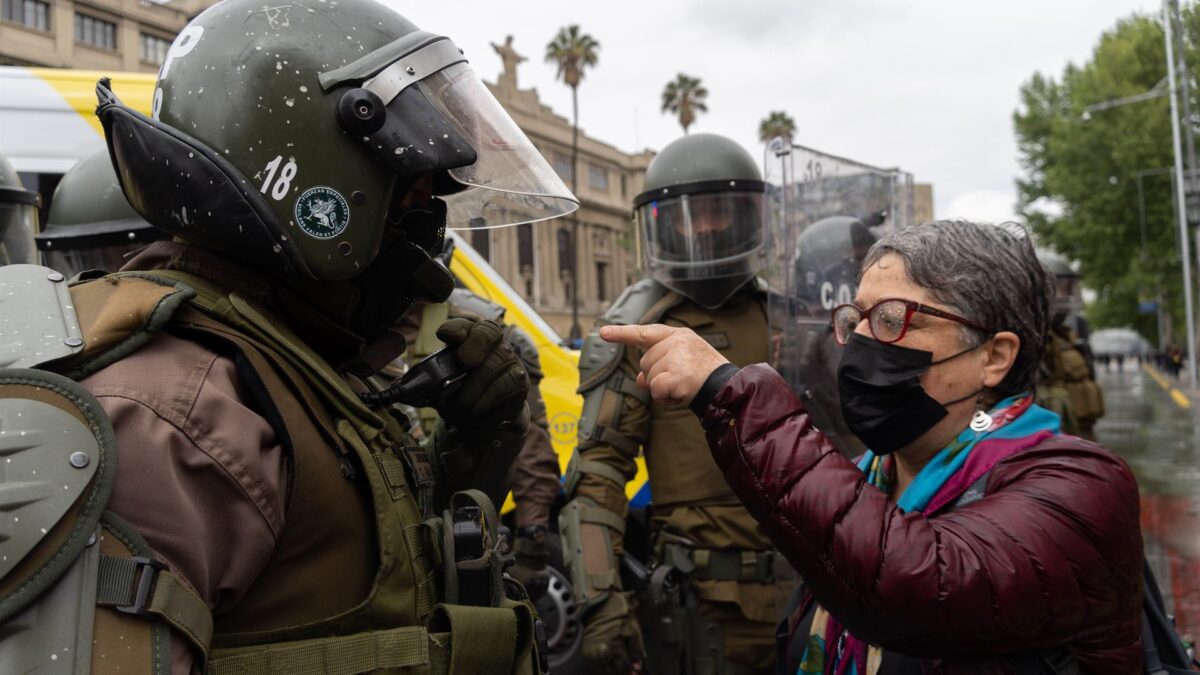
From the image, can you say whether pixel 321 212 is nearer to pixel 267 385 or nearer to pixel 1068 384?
pixel 267 385

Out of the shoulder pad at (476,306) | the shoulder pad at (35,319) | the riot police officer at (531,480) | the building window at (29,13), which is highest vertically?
the building window at (29,13)

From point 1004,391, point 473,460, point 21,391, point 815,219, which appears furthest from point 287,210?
point 815,219

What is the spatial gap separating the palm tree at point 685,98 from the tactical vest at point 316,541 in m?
41.7

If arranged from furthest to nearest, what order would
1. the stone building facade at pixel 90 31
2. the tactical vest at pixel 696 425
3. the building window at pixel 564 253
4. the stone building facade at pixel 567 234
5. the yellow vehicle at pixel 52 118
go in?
the building window at pixel 564 253
the stone building facade at pixel 567 234
the stone building facade at pixel 90 31
the yellow vehicle at pixel 52 118
the tactical vest at pixel 696 425

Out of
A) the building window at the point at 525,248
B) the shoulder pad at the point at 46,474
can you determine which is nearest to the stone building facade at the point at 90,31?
the shoulder pad at the point at 46,474

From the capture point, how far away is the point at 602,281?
49250 millimetres

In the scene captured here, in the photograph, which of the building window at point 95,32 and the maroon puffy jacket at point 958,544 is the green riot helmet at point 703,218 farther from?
the building window at point 95,32

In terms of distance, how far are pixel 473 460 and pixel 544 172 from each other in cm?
67

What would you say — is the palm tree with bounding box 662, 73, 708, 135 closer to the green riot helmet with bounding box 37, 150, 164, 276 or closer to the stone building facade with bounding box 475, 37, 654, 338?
the stone building facade with bounding box 475, 37, 654, 338

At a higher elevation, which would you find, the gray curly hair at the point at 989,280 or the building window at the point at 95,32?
the building window at the point at 95,32

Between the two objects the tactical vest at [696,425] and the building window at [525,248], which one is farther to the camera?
the building window at [525,248]

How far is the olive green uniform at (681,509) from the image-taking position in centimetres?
329

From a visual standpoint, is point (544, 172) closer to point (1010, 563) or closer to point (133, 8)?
point (1010, 563)

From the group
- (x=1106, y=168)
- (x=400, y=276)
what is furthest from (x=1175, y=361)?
(x=400, y=276)
